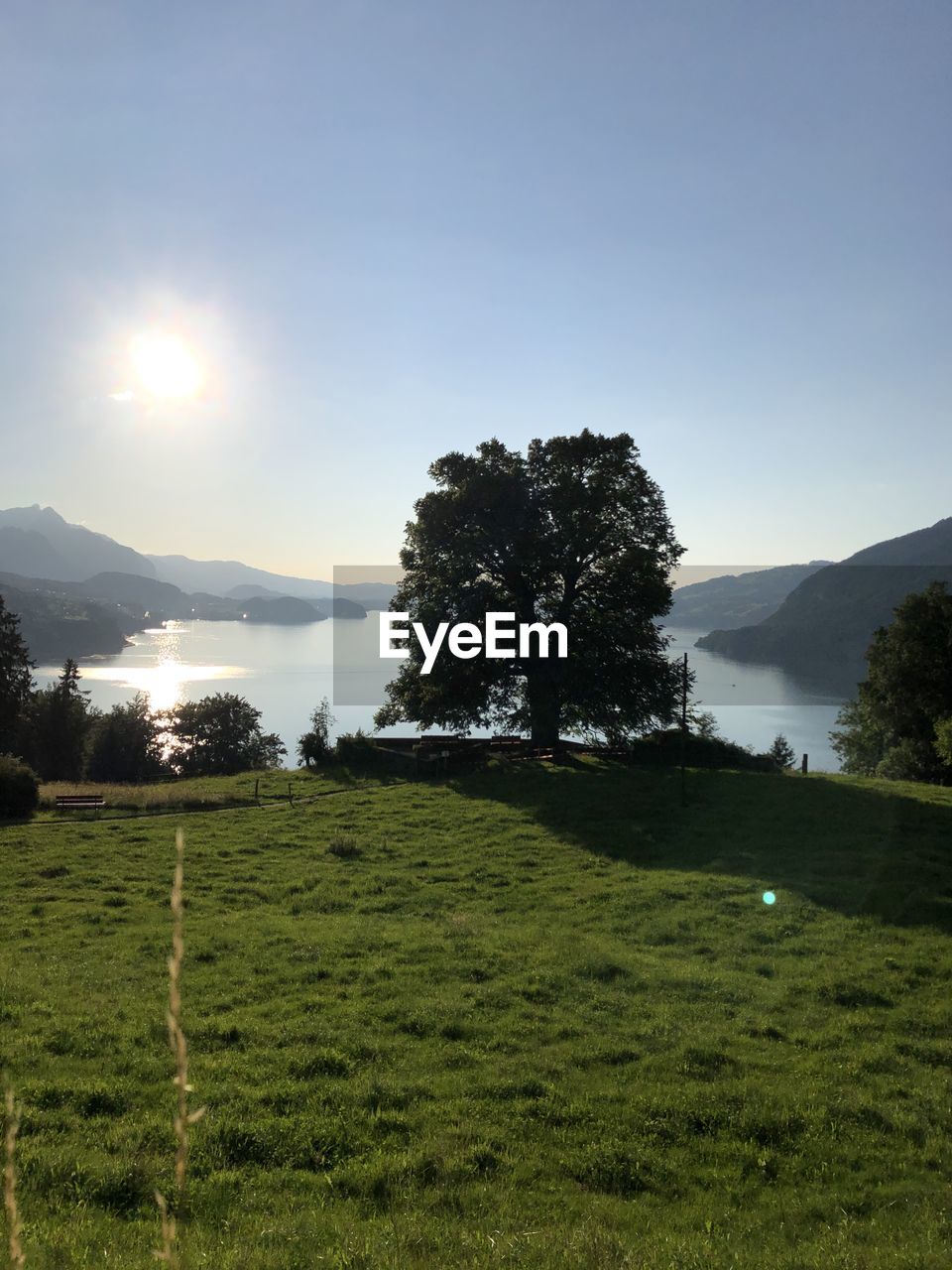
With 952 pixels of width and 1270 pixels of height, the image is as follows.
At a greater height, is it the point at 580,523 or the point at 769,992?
the point at 580,523

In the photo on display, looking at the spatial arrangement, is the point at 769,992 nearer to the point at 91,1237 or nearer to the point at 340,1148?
the point at 340,1148

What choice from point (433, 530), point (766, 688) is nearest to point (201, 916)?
point (433, 530)

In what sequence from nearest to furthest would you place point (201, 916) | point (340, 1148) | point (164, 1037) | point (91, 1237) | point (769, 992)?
point (91, 1237)
point (340, 1148)
point (164, 1037)
point (769, 992)
point (201, 916)

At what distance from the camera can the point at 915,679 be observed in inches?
1740

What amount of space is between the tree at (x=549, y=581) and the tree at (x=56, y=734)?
124 ft

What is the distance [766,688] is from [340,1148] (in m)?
151

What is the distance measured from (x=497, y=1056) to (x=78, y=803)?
26470 millimetres

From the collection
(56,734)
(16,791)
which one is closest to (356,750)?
(16,791)

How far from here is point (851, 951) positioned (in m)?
15.6

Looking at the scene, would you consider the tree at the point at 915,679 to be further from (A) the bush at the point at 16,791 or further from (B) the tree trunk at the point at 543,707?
(A) the bush at the point at 16,791

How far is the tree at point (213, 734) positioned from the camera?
72.8m

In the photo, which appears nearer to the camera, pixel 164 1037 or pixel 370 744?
pixel 164 1037

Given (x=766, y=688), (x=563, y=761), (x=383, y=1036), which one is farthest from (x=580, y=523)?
(x=766, y=688)

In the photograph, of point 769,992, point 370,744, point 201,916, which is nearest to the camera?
point 769,992
